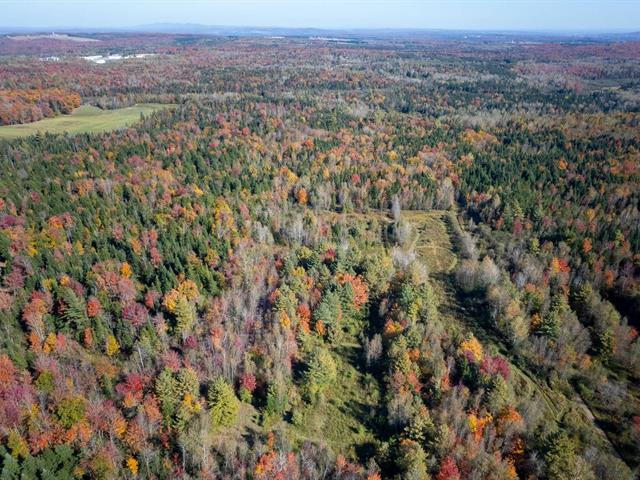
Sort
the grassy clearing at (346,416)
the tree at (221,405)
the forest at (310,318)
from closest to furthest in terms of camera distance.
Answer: the forest at (310,318) → the grassy clearing at (346,416) → the tree at (221,405)

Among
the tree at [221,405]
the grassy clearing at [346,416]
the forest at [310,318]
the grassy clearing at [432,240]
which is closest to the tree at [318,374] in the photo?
the forest at [310,318]

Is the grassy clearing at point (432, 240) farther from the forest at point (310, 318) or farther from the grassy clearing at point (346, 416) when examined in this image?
the grassy clearing at point (346, 416)

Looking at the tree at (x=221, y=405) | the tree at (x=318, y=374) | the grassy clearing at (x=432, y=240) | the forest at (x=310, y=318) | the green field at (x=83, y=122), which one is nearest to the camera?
the forest at (x=310, y=318)

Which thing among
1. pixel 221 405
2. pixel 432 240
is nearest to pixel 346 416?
pixel 221 405

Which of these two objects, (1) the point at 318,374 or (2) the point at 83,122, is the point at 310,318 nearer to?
(1) the point at 318,374

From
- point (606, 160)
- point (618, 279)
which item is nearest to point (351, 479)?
point (618, 279)

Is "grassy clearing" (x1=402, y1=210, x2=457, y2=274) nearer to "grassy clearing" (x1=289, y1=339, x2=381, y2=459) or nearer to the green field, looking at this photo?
"grassy clearing" (x1=289, y1=339, x2=381, y2=459)

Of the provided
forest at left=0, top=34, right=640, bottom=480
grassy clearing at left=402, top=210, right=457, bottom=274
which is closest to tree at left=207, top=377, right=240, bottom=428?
forest at left=0, top=34, right=640, bottom=480
